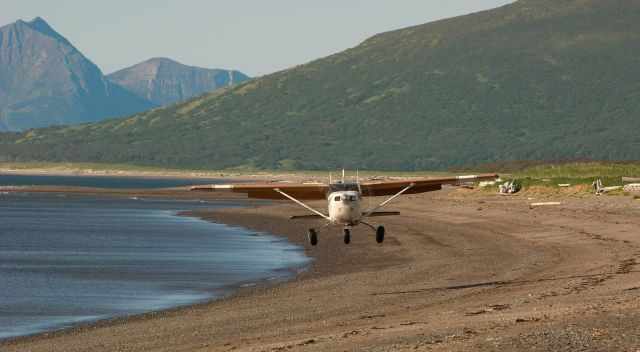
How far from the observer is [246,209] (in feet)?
312

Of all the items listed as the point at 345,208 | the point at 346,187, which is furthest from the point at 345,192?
the point at 346,187

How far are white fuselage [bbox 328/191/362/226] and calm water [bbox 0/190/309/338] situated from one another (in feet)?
13.4

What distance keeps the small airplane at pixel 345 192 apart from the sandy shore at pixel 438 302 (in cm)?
189

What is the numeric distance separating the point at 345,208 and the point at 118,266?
14.2 meters

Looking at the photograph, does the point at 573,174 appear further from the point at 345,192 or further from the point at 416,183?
the point at 345,192

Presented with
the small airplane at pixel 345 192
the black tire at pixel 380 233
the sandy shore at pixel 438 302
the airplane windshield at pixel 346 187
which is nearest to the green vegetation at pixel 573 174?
the sandy shore at pixel 438 302

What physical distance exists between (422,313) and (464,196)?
5869 centimetres

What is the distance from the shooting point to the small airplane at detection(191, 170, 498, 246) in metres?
34.5

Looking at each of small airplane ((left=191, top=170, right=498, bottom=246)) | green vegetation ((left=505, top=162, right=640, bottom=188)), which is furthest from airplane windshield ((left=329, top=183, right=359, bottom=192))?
green vegetation ((left=505, top=162, right=640, bottom=188))

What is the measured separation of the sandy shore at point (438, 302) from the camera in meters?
20.8

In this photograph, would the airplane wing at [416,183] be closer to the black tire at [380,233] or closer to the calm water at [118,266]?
the black tire at [380,233]

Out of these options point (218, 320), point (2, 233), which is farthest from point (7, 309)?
point (2, 233)

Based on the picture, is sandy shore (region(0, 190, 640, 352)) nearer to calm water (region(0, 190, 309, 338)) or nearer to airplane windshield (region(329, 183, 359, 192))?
calm water (region(0, 190, 309, 338))

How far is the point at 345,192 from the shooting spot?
34.7 m
